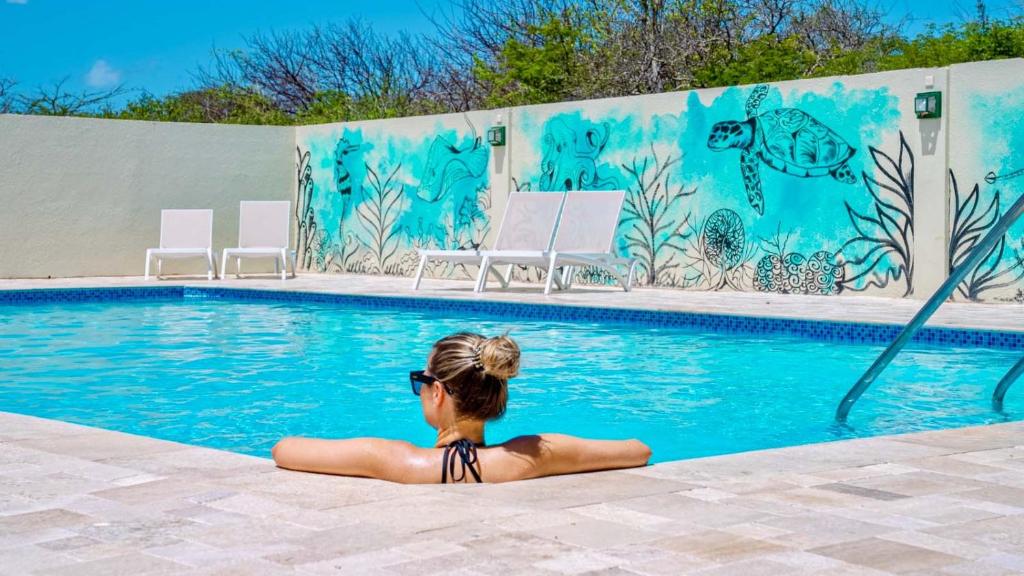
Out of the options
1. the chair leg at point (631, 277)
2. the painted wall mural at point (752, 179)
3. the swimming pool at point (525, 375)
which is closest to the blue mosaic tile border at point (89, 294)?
the swimming pool at point (525, 375)

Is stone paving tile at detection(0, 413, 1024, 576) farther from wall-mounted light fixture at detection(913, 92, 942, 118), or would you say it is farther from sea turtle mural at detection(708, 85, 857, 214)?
sea turtle mural at detection(708, 85, 857, 214)

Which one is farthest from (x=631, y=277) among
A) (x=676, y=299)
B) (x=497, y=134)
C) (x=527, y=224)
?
(x=497, y=134)

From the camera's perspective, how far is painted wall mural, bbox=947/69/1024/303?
966 centimetres

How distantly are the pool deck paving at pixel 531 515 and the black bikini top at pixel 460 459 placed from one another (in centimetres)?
5

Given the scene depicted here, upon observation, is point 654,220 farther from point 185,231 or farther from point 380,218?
point 185,231

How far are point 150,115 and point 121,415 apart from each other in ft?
53.2

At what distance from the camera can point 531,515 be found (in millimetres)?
2715

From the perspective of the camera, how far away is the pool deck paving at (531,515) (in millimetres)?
2309

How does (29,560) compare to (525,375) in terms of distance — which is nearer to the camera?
(29,560)

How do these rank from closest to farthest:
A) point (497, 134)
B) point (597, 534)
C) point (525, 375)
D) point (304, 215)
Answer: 1. point (597, 534)
2. point (525, 375)
3. point (497, 134)
4. point (304, 215)

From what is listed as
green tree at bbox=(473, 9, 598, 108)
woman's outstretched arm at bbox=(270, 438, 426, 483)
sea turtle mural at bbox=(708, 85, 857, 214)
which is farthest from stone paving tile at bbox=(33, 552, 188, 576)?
green tree at bbox=(473, 9, 598, 108)

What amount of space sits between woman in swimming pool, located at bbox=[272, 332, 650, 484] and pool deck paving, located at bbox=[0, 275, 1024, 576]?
53mm

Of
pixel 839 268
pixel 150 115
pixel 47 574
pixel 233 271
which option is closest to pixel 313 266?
pixel 233 271

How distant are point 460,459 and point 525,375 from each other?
3.69 meters
